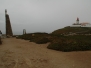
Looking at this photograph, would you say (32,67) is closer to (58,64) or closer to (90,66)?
(58,64)

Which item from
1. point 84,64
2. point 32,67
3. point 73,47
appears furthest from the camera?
point 73,47

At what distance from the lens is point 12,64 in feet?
25.9

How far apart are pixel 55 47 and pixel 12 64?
5.60 metres

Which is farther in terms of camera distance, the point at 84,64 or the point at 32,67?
the point at 84,64

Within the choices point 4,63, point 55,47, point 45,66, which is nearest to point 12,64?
point 4,63

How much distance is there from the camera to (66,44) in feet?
41.9

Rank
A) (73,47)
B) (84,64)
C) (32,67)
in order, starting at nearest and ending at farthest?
(32,67), (84,64), (73,47)

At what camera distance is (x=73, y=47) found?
1202 centimetres

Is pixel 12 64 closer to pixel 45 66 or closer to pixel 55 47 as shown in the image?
pixel 45 66

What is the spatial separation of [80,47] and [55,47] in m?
2.26

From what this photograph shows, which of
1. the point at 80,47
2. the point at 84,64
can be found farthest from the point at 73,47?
the point at 84,64

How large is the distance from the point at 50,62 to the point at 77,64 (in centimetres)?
160

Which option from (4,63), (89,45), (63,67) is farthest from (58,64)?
(89,45)

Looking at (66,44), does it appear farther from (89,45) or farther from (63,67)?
(63,67)
